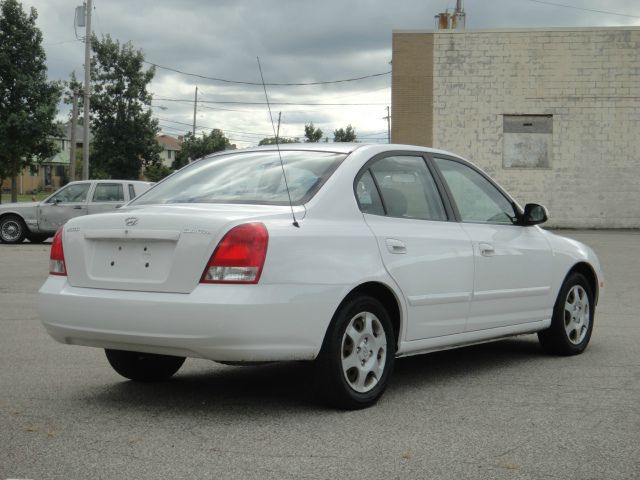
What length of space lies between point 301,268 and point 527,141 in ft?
101

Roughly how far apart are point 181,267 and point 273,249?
0.50 m

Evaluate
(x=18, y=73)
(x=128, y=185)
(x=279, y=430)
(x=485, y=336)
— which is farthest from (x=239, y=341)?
(x=18, y=73)

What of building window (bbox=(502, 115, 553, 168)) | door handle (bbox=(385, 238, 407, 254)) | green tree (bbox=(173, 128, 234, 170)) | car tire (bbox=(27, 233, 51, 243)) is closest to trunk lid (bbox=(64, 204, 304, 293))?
door handle (bbox=(385, 238, 407, 254))

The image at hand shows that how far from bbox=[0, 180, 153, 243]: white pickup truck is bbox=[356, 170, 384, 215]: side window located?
743 inches

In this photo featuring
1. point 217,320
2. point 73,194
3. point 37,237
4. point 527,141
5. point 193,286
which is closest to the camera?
point 217,320

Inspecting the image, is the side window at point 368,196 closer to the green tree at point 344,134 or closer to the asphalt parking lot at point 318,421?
the asphalt parking lot at point 318,421

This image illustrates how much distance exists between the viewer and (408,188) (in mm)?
6504

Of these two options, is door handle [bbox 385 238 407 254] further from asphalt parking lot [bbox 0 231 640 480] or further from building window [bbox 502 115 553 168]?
building window [bbox 502 115 553 168]

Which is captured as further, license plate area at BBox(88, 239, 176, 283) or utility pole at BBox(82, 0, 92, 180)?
utility pole at BBox(82, 0, 92, 180)

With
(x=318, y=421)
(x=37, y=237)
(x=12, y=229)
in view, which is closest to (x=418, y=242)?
(x=318, y=421)

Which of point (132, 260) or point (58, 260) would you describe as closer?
point (132, 260)

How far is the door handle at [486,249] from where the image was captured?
6762 mm

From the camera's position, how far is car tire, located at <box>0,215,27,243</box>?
24.8 meters

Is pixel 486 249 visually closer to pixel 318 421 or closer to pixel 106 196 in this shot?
pixel 318 421
